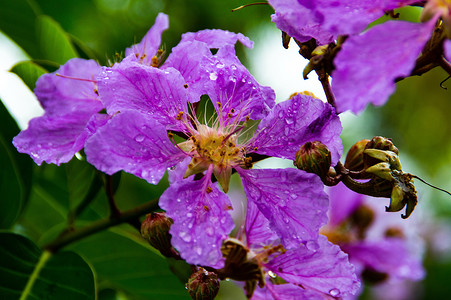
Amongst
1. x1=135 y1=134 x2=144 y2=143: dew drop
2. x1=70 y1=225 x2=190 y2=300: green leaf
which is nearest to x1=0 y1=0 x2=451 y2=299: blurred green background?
x1=70 y1=225 x2=190 y2=300: green leaf

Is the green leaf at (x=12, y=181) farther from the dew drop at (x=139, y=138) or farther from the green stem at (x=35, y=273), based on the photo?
the dew drop at (x=139, y=138)

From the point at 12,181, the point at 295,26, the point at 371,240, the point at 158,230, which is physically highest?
the point at 295,26

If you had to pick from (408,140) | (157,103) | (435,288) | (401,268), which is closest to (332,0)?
(157,103)

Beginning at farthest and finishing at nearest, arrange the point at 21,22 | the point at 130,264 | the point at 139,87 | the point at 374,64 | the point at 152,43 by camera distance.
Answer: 1. the point at 21,22
2. the point at 130,264
3. the point at 152,43
4. the point at 139,87
5. the point at 374,64

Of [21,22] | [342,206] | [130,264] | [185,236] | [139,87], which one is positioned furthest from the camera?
[342,206]

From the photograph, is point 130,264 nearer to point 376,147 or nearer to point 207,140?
point 207,140

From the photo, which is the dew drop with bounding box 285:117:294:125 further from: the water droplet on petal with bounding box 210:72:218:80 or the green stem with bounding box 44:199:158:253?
the green stem with bounding box 44:199:158:253

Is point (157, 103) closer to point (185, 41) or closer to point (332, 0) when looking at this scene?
point (185, 41)

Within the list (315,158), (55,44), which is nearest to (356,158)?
(315,158)
